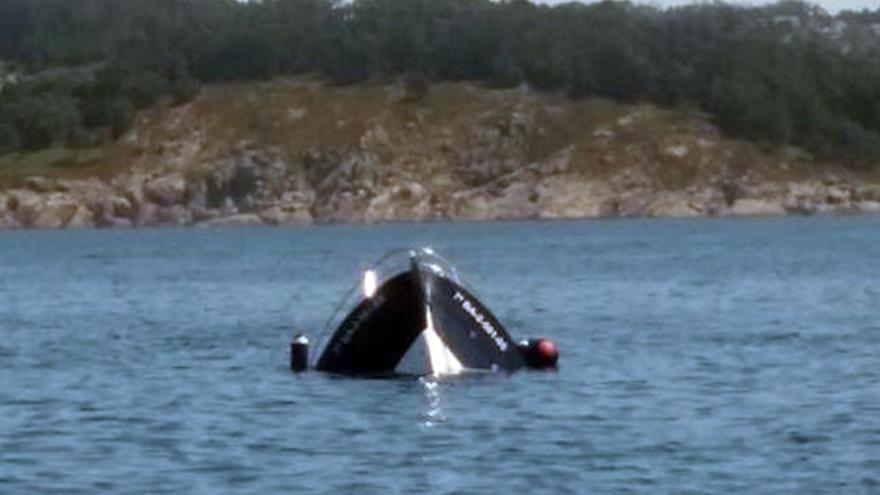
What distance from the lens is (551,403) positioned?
150ft

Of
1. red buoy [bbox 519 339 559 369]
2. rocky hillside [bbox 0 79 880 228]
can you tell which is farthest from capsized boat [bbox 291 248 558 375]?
rocky hillside [bbox 0 79 880 228]

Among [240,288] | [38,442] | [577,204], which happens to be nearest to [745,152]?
[577,204]

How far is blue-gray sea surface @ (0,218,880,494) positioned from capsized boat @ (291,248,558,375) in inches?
33.3

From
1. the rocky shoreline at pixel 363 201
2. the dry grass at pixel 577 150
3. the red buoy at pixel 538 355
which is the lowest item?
the rocky shoreline at pixel 363 201

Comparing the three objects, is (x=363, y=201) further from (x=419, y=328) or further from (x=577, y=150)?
(x=419, y=328)

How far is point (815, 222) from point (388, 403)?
12960 cm

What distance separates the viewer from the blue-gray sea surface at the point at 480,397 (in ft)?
121

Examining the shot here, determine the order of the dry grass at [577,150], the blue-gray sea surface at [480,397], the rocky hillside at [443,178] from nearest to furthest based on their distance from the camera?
1. the blue-gray sea surface at [480,397]
2. the rocky hillside at [443,178]
3. the dry grass at [577,150]

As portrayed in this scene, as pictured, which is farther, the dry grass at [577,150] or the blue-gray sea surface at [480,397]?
the dry grass at [577,150]

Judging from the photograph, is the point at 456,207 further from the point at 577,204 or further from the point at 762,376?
the point at 762,376

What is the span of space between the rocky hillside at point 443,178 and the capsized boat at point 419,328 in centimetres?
13713

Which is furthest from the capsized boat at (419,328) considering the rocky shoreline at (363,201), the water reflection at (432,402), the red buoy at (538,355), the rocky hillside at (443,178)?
the rocky hillside at (443,178)

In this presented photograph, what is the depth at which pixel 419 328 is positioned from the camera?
164 ft

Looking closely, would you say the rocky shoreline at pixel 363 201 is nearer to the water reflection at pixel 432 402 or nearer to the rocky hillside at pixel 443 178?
the rocky hillside at pixel 443 178
